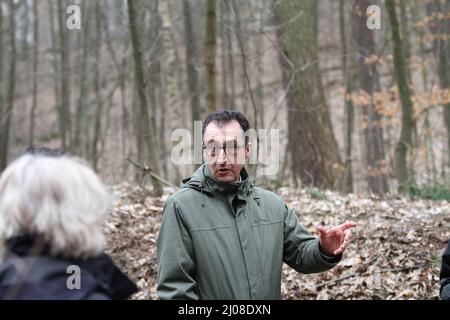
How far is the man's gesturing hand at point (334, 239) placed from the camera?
10.7ft

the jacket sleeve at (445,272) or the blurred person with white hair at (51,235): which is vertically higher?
the blurred person with white hair at (51,235)

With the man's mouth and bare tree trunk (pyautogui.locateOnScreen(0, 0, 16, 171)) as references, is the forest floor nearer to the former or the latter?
the man's mouth

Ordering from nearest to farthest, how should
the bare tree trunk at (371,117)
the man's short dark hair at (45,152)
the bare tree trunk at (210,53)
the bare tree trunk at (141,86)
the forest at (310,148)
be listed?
the man's short dark hair at (45,152) < the forest at (310,148) < the bare tree trunk at (210,53) < the bare tree trunk at (141,86) < the bare tree trunk at (371,117)

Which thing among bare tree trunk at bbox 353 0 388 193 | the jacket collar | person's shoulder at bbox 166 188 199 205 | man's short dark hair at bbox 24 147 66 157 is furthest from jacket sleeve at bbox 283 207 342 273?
bare tree trunk at bbox 353 0 388 193

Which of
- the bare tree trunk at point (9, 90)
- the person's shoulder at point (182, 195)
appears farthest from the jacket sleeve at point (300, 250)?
the bare tree trunk at point (9, 90)

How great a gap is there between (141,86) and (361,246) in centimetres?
415

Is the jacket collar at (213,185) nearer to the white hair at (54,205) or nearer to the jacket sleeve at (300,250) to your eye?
the jacket sleeve at (300,250)

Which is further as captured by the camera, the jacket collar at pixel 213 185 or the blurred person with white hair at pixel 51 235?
the jacket collar at pixel 213 185

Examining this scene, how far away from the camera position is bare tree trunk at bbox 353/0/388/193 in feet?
56.2

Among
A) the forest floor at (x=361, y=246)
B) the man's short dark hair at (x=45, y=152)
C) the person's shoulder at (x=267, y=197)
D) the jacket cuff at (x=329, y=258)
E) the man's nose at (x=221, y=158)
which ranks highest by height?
the man's short dark hair at (x=45, y=152)

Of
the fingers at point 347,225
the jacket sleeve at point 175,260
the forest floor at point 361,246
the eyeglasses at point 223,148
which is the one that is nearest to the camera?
the jacket sleeve at point 175,260

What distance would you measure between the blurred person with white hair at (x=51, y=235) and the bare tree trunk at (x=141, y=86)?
6.55m

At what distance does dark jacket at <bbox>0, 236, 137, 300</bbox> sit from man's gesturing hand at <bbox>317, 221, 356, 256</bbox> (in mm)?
1476
